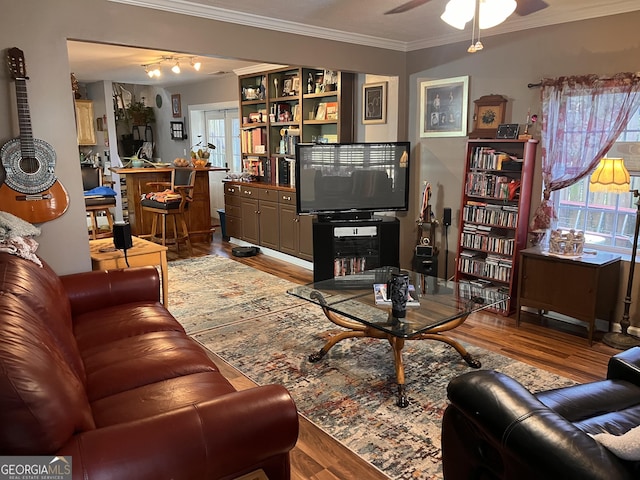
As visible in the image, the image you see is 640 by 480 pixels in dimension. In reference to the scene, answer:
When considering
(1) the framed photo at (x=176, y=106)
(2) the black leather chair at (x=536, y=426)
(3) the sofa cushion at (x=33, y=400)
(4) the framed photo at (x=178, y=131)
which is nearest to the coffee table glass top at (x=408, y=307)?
(2) the black leather chair at (x=536, y=426)

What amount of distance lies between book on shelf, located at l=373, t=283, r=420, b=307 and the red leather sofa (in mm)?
1254

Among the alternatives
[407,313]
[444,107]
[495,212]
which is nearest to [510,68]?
[444,107]

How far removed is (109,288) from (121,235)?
2.05 ft

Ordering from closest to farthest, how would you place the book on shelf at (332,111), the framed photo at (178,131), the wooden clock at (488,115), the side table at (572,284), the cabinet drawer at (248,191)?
the side table at (572,284), the wooden clock at (488,115), the book on shelf at (332,111), the cabinet drawer at (248,191), the framed photo at (178,131)

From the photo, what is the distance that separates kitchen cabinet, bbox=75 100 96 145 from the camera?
8273mm

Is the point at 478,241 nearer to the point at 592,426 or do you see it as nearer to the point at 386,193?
the point at 386,193

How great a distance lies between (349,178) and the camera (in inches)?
185

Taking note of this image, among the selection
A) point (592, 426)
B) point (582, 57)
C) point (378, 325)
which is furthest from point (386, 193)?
point (592, 426)

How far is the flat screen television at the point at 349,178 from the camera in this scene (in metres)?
4.65

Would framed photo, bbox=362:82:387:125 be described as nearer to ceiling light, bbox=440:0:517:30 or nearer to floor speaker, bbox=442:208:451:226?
floor speaker, bbox=442:208:451:226

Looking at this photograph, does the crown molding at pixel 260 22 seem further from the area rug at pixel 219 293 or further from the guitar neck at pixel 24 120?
the area rug at pixel 219 293

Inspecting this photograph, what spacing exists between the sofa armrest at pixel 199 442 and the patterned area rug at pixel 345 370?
852 mm

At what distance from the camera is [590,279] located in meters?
3.42

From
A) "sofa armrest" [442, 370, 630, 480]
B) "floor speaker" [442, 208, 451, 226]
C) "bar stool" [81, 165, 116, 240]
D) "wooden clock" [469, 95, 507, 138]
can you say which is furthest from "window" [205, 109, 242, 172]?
"sofa armrest" [442, 370, 630, 480]
